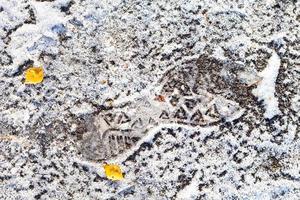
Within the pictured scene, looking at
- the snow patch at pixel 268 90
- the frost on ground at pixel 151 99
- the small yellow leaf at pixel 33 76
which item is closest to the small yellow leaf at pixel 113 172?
the frost on ground at pixel 151 99

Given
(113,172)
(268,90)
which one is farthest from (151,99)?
(268,90)

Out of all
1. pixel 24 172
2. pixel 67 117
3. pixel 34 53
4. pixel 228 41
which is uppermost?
pixel 228 41

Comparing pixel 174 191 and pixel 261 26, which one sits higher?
pixel 261 26

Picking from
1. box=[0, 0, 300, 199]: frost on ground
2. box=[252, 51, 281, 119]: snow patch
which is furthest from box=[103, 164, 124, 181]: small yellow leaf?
box=[252, 51, 281, 119]: snow patch

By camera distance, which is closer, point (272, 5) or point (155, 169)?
point (155, 169)

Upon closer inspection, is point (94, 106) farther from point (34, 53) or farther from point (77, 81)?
point (34, 53)

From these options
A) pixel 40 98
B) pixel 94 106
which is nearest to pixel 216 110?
pixel 94 106

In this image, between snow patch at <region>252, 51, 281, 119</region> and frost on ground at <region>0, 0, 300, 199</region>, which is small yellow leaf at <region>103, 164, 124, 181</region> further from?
snow patch at <region>252, 51, 281, 119</region>
